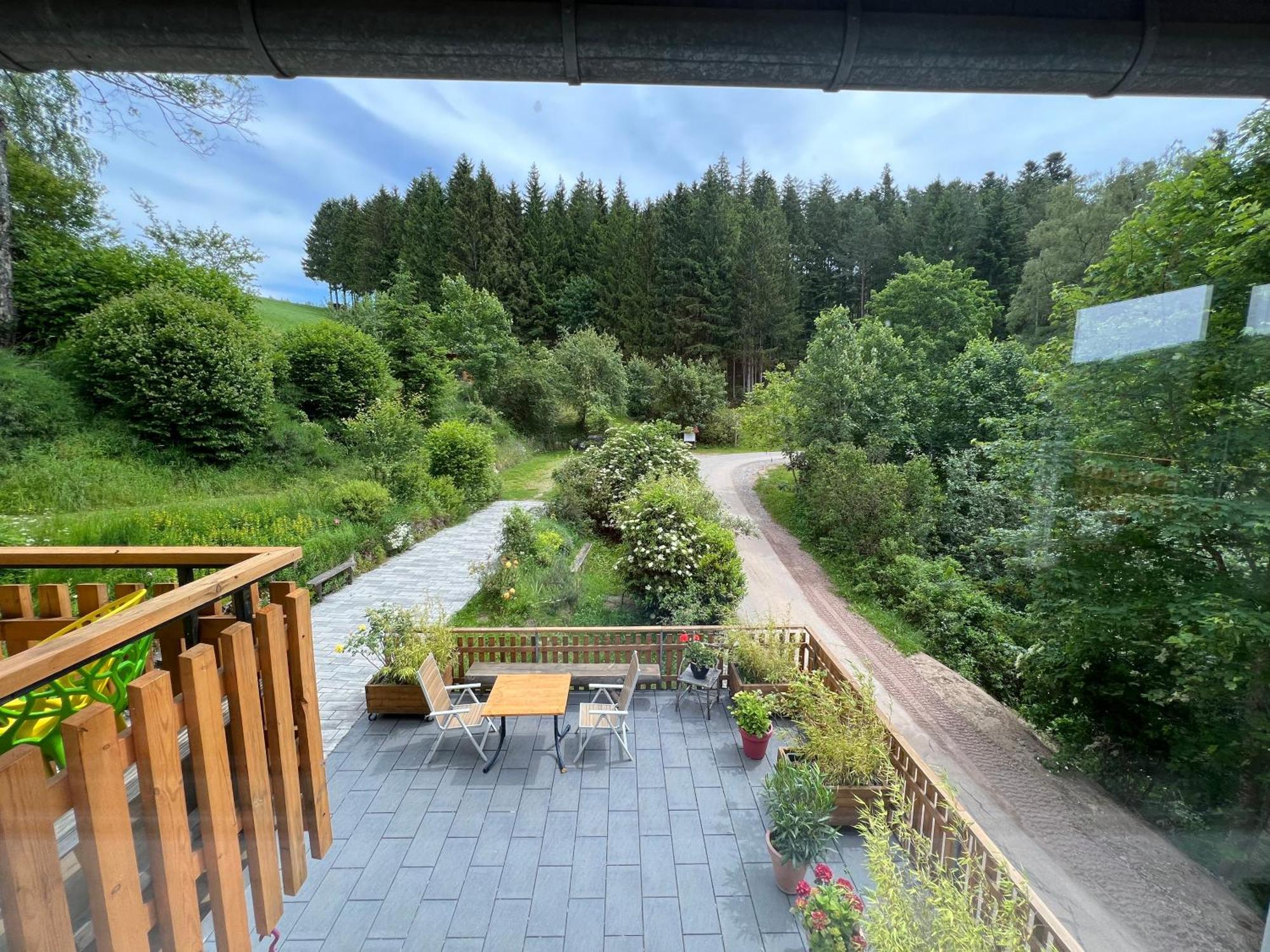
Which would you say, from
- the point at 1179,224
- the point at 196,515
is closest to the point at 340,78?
A: the point at 1179,224

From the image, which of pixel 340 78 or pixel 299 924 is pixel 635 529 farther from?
pixel 340 78

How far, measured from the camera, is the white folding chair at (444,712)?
12.4 feet

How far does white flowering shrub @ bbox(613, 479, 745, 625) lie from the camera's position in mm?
6648

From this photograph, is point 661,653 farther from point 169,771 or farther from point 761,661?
point 169,771

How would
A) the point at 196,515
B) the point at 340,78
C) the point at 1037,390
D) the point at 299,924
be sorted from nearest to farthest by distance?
1. the point at 340,78
2. the point at 299,924
3. the point at 1037,390
4. the point at 196,515

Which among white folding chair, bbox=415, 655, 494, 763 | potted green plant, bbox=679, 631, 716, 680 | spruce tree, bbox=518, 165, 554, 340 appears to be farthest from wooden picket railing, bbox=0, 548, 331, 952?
spruce tree, bbox=518, 165, 554, 340

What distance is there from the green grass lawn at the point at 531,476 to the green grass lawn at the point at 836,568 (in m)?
5.81

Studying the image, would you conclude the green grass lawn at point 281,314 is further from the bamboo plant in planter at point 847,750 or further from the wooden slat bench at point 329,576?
the bamboo plant in planter at point 847,750

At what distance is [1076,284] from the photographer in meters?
2.97

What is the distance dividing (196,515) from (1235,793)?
781 centimetres

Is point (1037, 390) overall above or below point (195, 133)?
below

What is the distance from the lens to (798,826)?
8.83 ft

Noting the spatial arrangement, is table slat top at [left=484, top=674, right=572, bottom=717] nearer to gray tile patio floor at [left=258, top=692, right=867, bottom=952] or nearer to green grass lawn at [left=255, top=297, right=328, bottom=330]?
gray tile patio floor at [left=258, top=692, right=867, bottom=952]

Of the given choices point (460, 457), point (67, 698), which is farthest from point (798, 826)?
point (460, 457)
